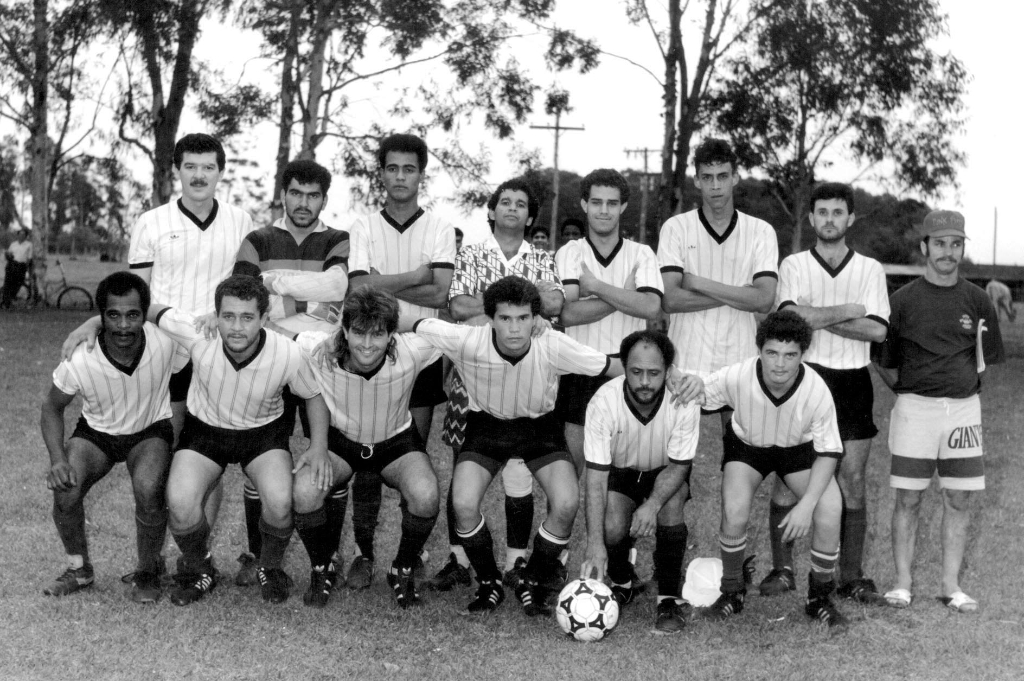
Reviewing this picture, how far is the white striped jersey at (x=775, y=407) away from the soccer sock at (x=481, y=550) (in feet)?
3.98

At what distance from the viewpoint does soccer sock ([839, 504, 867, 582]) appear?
191 inches

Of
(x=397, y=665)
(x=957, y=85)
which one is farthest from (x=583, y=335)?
(x=957, y=85)

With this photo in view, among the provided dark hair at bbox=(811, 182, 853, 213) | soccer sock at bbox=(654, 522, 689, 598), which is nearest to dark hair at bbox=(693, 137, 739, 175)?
dark hair at bbox=(811, 182, 853, 213)

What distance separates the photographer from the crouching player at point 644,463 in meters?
4.49

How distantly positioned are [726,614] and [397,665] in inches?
62.5


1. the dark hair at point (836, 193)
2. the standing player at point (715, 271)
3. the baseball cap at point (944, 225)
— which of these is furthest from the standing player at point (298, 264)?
the baseball cap at point (944, 225)

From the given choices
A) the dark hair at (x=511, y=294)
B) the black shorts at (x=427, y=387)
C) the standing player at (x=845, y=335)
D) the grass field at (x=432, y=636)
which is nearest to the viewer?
the grass field at (x=432, y=636)

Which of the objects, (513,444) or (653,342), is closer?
(653,342)

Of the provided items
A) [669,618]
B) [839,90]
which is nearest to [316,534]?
[669,618]

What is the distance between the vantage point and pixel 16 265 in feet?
71.9

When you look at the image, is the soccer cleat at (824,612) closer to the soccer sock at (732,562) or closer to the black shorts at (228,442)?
the soccer sock at (732,562)

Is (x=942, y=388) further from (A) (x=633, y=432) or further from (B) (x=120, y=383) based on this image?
(B) (x=120, y=383)

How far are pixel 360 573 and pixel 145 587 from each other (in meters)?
1.00

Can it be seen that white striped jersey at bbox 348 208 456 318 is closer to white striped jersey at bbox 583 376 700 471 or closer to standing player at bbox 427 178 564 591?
standing player at bbox 427 178 564 591
